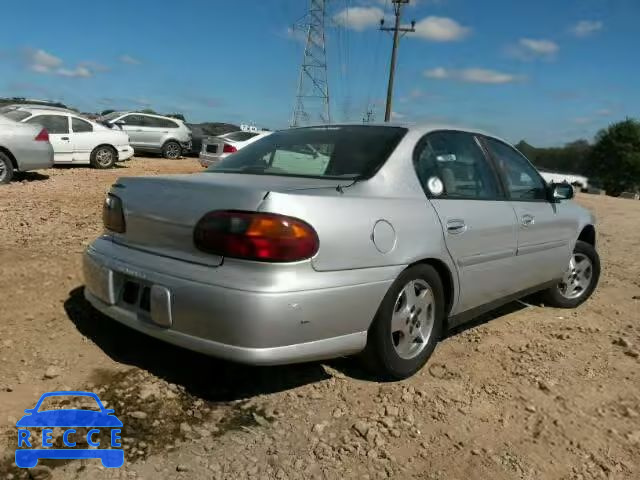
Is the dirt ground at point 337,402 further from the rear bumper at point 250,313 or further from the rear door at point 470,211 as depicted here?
the rear door at point 470,211

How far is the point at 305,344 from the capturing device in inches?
102

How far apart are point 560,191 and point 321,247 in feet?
8.83

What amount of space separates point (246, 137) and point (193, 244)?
49.2 feet

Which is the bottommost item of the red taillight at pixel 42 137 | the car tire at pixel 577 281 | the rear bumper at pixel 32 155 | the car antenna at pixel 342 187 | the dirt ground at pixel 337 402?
the dirt ground at pixel 337 402

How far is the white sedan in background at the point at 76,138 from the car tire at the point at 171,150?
501cm

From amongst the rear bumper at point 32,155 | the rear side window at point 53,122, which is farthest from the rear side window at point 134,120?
the rear bumper at point 32,155

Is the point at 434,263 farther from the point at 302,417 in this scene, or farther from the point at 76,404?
the point at 76,404

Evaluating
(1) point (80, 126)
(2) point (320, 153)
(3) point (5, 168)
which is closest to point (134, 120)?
(1) point (80, 126)

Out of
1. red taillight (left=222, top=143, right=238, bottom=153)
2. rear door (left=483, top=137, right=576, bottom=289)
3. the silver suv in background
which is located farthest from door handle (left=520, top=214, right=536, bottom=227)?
the silver suv in background

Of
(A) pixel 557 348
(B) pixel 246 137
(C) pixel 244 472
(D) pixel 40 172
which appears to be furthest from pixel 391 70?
(C) pixel 244 472

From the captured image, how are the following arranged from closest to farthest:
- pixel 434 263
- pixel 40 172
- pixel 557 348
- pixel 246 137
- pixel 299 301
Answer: pixel 299 301
pixel 434 263
pixel 557 348
pixel 40 172
pixel 246 137

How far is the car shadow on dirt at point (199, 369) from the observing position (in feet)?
9.55

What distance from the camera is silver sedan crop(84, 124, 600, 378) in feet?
8.14

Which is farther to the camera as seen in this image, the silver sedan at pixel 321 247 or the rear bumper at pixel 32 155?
the rear bumper at pixel 32 155
